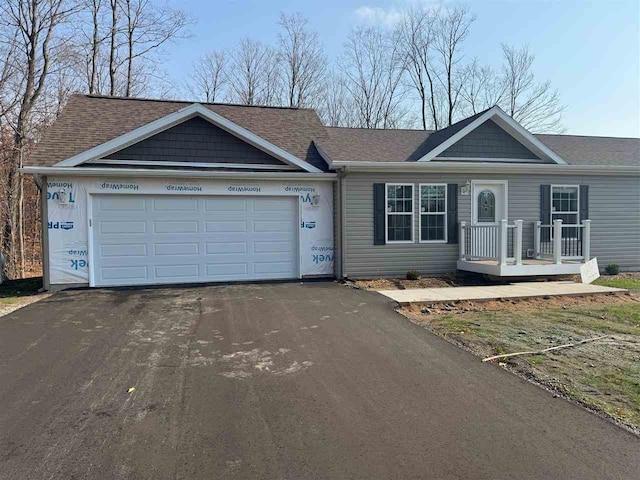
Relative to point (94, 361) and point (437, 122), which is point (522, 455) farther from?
point (437, 122)

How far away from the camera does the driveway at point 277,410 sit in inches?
110

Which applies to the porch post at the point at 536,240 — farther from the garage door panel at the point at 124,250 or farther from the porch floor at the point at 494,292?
the garage door panel at the point at 124,250

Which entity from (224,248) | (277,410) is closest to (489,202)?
(224,248)

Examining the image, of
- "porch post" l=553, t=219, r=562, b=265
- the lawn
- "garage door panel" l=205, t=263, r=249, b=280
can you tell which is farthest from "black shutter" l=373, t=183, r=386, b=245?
"porch post" l=553, t=219, r=562, b=265

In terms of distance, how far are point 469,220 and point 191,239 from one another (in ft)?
23.9

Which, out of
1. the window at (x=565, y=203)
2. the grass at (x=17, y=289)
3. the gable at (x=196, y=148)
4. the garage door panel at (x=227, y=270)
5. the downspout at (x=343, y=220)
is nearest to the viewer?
the grass at (x=17, y=289)

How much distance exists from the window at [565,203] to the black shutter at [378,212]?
5024 mm

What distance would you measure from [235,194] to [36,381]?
271 inches

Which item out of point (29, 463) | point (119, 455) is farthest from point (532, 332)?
point (29, 463)

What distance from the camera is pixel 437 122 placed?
2880 cm

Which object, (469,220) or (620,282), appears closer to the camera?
(620,282)

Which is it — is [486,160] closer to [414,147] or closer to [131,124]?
[414,147]


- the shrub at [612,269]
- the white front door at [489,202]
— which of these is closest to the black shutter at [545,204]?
the white front door at [489,202]

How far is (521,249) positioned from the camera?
1122cm
